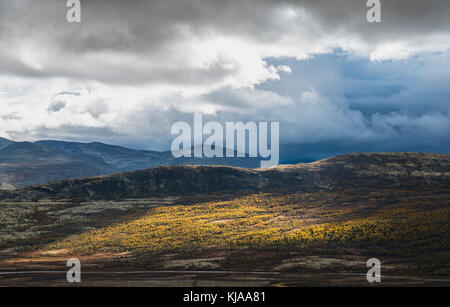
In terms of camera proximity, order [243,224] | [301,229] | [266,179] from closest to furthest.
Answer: [301,229] → [243,224] → [266,179]

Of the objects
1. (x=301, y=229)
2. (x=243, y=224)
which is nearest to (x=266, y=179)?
(x=243, y=224)

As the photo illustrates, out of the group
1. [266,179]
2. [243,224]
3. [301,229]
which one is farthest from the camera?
[266,179]

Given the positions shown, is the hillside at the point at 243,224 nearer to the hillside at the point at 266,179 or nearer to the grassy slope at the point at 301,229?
the grassy slope at the point at 301,229

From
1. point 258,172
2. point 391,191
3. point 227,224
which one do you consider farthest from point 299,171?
point 227,224

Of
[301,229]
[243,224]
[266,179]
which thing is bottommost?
[301,229]

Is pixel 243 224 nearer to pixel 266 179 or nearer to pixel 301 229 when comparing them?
pixel 301 229

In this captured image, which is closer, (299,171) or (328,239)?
(328,239)

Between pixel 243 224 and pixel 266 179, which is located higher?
pixel 266 179

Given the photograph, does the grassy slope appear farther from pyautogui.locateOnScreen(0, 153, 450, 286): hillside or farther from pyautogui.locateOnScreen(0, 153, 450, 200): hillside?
pyautogui.locateOnScreen(0, 153, 450, 200): hillside

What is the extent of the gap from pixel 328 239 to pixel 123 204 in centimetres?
8389

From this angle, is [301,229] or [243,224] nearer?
[301,229]

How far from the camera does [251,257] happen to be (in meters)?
55.2

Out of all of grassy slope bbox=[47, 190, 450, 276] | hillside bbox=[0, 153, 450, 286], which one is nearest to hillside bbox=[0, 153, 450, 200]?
hillside bbox=[0, 153, 450, 286]
